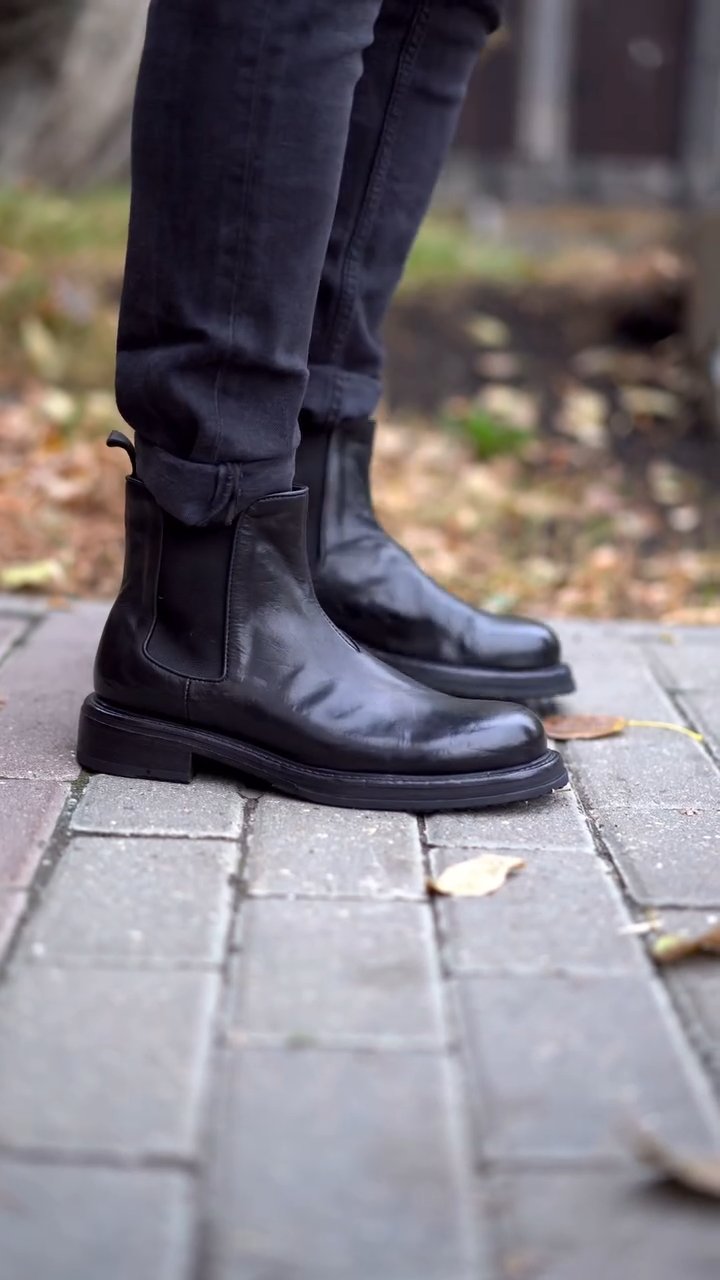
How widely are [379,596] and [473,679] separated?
0.50ft

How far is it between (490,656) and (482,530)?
1.13m

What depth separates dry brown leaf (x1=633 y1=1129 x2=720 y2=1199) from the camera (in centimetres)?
78

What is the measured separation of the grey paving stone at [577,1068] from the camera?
838mm

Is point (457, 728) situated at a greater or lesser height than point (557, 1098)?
greater

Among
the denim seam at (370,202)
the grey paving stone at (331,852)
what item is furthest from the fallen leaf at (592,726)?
the denim seam at (370,202)

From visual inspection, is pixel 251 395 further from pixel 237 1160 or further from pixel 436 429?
pixel 436 429

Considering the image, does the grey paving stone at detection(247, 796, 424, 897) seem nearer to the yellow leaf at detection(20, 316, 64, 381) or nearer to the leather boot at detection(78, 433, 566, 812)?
the leather boot at detection(78, 433, 566, 812)

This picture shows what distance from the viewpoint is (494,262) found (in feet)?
15.5

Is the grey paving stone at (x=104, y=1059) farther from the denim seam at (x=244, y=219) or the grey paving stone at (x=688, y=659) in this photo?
the grey paving stone at (x=688, y=659)

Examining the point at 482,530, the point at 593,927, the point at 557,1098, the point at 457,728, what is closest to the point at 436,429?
the point at 482,530

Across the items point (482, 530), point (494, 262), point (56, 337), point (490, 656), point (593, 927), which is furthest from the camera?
point (494, 262)

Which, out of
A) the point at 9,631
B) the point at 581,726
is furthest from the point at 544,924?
the point at 9,631

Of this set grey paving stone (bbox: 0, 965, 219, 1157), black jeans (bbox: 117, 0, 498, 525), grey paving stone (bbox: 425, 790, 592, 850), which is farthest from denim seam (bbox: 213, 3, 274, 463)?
grey paving stone (bbox: 0, 965, 219, 1157)

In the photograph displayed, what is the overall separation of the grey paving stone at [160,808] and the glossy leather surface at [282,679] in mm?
66
